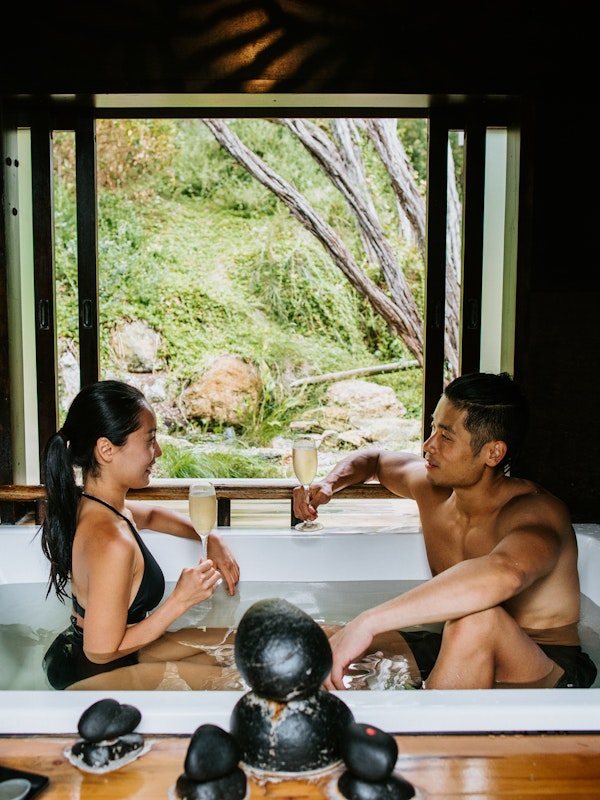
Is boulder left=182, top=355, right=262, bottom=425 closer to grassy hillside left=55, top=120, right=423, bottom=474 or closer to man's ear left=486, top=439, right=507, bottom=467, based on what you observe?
grassy hillside left=55, top=120, right=423, bottom=474

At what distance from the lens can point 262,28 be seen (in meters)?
2.82

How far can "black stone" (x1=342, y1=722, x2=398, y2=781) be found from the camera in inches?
40.4

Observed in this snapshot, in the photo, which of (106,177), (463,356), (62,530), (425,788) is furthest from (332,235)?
(425,788)

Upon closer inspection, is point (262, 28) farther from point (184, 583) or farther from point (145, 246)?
point (145, 246)

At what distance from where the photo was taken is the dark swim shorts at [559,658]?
183 centimetres

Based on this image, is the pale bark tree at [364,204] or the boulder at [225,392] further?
the boulder at [225,392]

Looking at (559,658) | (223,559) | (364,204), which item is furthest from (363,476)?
(364,204)

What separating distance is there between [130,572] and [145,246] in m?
6.34

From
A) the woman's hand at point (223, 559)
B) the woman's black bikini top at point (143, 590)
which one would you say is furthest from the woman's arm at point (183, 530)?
the woman's black bikini top at point (143, 590)

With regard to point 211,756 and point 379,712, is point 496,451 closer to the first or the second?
point 379,712

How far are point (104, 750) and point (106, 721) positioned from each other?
0.05 m

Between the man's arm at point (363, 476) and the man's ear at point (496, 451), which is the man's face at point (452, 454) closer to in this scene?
the man's ear at point (496, 451)

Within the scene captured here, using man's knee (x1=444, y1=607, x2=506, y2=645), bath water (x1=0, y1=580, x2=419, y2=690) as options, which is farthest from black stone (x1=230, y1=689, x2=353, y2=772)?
bath water (x1=0, y1=580, x2=419, y2=690)

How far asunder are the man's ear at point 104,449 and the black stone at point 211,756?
0.95 meters
